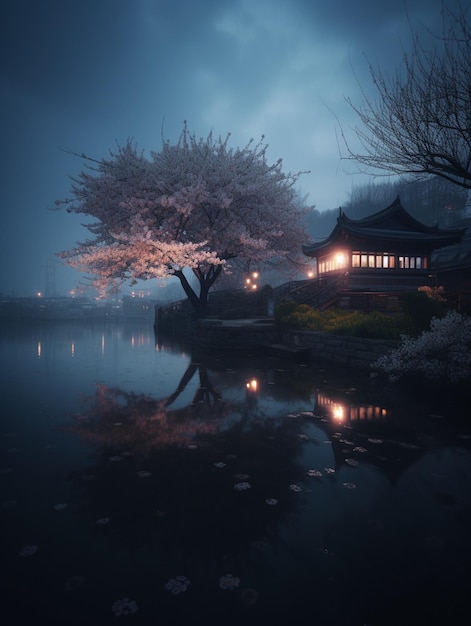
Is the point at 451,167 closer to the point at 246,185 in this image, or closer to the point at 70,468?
the point at 70,468

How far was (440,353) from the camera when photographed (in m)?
7.79

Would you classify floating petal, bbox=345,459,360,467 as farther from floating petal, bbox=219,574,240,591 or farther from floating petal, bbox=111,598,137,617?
floating petal, bbox=111,598,137,617

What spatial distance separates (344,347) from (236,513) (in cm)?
880

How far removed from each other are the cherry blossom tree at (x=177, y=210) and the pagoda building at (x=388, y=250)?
6.86 metres

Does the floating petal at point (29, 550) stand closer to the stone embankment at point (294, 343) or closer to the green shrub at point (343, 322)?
the stone embankment at point (294, 343)

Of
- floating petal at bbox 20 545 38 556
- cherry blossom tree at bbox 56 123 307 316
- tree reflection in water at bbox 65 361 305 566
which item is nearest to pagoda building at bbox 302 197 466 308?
cherry blossom tree at bbox 56 123 307 316

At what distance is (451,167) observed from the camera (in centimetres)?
773

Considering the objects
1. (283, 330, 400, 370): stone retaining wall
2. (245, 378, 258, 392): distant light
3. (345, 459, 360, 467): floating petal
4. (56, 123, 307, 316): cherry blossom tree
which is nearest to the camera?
(345, 459, 360, 467): floating petal

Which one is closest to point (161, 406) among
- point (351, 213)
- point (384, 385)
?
point (384, 385)

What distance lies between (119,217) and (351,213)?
6756 centimetres

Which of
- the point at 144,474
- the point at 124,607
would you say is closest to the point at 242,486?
the point at 144,474

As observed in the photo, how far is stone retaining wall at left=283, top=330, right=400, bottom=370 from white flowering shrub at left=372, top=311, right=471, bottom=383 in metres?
1.10

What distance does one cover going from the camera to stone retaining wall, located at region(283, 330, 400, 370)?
9892 millimetres

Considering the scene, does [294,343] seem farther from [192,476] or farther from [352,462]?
[192,476]
